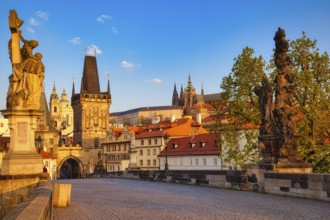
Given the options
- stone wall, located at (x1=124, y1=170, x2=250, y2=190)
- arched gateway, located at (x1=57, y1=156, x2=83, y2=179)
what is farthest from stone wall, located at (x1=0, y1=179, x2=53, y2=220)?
arched gateway, located at (x1=57, y1=156, x2=83, y2=179)

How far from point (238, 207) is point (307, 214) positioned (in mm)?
2207

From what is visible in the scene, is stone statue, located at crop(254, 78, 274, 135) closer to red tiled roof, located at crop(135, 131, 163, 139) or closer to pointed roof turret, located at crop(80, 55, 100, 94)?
red tiled roof, located at crop(135, 131, 163, 139)

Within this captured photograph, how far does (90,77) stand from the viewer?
119 metres

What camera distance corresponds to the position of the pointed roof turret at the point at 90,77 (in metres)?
116

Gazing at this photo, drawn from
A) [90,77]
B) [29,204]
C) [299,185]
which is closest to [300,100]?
[299,185]

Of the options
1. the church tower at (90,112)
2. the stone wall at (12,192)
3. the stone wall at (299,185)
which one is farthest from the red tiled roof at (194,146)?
the church tower at (90,112)

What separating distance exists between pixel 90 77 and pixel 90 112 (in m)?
13.3

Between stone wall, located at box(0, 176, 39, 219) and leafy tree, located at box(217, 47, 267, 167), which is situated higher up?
leafy tree, located at box(217, 47, 267, 167)

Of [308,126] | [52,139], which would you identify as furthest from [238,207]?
[52,139]

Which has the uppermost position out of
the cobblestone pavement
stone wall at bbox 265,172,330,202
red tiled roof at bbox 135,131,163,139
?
red tiled roof at bbox 135,131,163,139

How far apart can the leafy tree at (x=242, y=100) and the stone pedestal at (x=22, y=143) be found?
1441 cm

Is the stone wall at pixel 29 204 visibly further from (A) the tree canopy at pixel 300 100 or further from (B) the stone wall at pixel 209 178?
(A) the tree canopy at pixel 300 100

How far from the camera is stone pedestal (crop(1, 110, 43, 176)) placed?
540 inches

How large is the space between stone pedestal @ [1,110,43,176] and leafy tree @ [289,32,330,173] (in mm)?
13409
